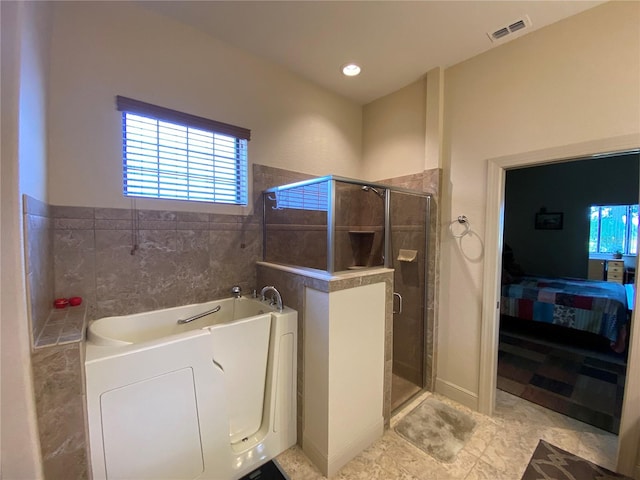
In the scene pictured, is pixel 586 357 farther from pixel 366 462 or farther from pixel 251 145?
pixel 251 145

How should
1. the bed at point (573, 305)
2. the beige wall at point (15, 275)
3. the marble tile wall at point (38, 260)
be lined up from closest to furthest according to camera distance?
the beige wall at point (15, 275), the marble tile wall at point (38, 260), the bed at point (573, 305)

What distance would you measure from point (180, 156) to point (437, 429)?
2.89 meters

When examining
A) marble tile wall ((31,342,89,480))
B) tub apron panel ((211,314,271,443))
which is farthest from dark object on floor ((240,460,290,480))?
marble tile wall ((31,342,89,480))

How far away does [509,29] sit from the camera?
1900mm

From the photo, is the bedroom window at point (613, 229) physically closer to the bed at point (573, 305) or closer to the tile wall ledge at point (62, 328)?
the bed at point (573, 305)

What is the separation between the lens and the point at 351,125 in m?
3.07

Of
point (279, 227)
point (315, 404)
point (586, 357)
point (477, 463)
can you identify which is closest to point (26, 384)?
point (315, 404)

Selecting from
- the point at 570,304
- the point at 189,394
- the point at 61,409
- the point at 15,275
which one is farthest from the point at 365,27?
the point at 570,304

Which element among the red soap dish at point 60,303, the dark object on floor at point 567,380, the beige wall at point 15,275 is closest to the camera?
the beige wall at point 15,275

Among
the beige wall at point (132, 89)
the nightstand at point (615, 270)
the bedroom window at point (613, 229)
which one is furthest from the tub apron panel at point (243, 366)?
the bedroom window at point (613, 229)

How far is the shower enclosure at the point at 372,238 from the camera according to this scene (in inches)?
76.1

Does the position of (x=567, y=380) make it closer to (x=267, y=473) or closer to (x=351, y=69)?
(x=267, y=473)

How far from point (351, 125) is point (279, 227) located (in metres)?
1.61

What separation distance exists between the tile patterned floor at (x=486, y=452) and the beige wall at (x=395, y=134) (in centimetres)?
228
